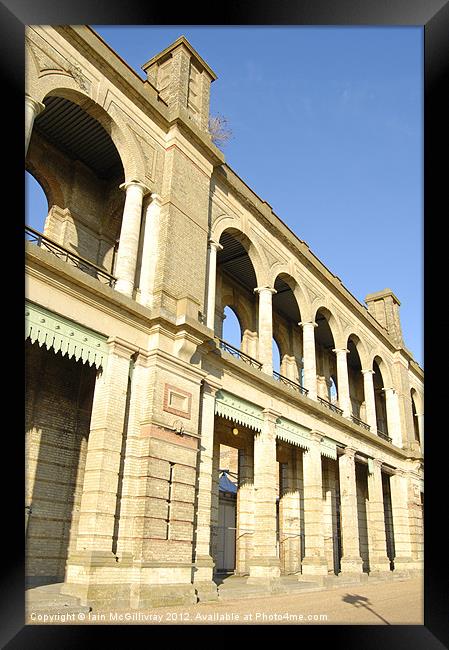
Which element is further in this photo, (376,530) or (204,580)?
(376,530)

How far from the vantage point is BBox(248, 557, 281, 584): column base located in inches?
533

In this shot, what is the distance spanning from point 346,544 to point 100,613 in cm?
1202

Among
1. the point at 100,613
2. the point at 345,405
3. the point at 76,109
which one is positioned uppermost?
the point at 76,109

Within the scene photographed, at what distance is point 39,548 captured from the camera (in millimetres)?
11086

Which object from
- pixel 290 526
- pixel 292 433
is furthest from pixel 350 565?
pixel 292 433

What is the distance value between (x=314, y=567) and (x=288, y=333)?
954 centimetres

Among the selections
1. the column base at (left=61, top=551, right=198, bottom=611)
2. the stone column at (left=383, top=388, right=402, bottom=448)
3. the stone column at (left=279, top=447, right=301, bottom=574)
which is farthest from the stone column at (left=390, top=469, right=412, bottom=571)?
the column base at (left=61, top=551, right=198, bottom=611)

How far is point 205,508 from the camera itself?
1172 centimetres

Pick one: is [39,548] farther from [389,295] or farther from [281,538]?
[389,295]

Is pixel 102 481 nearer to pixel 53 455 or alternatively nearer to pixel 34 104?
pixel 53 455

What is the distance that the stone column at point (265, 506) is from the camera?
13719mm

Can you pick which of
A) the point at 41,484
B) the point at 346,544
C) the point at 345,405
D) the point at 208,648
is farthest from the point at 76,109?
the point at 346,544

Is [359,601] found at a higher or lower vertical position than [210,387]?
lower

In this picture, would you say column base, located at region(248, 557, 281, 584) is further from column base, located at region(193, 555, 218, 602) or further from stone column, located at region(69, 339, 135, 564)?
stone column, located at region(69, 339, 135, 564)
